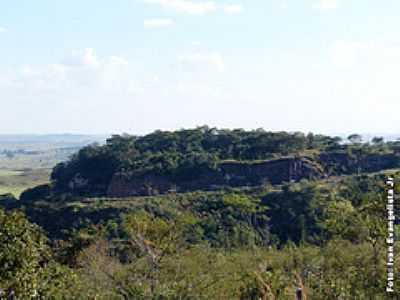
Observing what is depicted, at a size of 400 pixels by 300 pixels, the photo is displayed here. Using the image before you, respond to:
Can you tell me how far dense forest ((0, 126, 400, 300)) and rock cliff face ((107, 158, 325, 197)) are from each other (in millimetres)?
115

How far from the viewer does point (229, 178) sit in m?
65.5

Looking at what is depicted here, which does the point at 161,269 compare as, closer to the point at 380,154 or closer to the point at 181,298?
the point at 181,298

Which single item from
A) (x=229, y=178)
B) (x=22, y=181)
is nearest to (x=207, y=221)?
(x=229, y=178)

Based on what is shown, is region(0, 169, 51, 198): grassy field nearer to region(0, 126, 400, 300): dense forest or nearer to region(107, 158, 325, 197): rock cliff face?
region(0, 126, 400, 300): dense forest

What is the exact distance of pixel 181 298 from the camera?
55.5ft

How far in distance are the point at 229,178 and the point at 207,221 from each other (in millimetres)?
17747

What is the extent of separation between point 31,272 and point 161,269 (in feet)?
24.9

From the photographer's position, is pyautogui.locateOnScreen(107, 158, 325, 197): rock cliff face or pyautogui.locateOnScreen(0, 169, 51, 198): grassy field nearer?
pyautogui.locateOnScreen(107, 158, 325, 197): rock cliff face

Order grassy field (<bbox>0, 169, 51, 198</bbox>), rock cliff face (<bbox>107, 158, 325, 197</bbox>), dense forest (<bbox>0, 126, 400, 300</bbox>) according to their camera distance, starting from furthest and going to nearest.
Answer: grassy field (<bbox>0, 169, 51, 198</bbox>)
rock cliff face (<bbox>107, 158, 325, 197</bbox>)
dense forest (<bbox>0, 126, 400, 300</bbox>)

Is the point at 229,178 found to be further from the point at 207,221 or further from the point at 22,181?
the point at 22,181

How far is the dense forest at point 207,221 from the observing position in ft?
54.5

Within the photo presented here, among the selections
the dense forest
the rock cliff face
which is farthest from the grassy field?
the rock cliff face

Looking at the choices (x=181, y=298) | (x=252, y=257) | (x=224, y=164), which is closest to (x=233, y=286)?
(x=181, y=298)

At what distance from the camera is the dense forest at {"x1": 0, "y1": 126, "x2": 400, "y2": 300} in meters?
16.6
